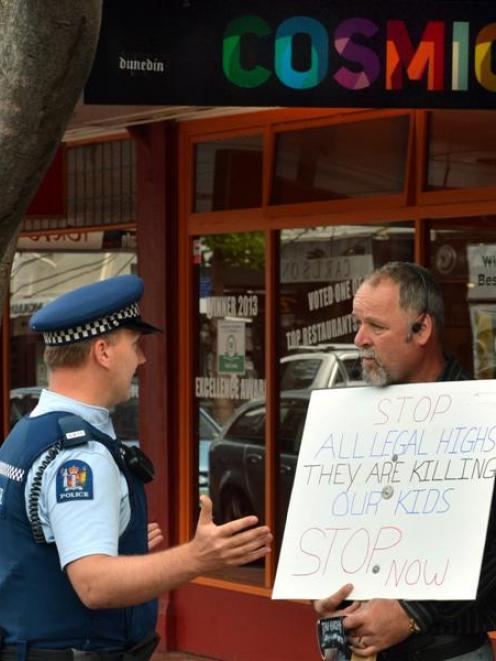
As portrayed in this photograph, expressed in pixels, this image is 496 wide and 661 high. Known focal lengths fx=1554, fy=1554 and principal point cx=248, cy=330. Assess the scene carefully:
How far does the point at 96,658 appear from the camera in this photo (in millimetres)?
3951

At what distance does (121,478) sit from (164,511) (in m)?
5.88

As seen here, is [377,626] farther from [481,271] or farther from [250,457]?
[250,457]

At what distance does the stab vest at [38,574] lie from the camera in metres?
3.93

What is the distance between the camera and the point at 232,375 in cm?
955

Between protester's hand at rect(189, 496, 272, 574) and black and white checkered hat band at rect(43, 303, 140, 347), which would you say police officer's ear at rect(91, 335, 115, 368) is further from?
protester's hand at rect(189, 496, 272, 574)

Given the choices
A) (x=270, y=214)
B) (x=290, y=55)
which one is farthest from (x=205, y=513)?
(x=270, y=214)

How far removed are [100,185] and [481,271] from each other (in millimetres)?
3444

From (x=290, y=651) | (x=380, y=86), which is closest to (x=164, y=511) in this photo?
(x=290, y=651)

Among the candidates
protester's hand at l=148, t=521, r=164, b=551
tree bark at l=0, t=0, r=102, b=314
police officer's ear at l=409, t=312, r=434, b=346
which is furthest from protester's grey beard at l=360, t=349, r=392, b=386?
tree bark at l=0, t=0, r=102, b=314

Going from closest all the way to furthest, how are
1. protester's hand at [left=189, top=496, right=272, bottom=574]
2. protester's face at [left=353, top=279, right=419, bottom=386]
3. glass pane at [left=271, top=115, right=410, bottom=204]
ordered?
1. protester's hand at [left=189, top=496, right=272, bottom=574]
2. protester's face at [left=353, top=279, right=419, bottom=386]
3. glass pane at [left=271, top=115, right=410, bottom=204]

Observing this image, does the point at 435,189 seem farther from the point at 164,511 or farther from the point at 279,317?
the point at 164,511

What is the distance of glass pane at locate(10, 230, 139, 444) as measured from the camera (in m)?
10.5

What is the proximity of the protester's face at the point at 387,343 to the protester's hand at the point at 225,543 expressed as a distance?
0.73m

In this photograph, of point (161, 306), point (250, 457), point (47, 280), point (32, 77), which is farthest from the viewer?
point (47, 280)
